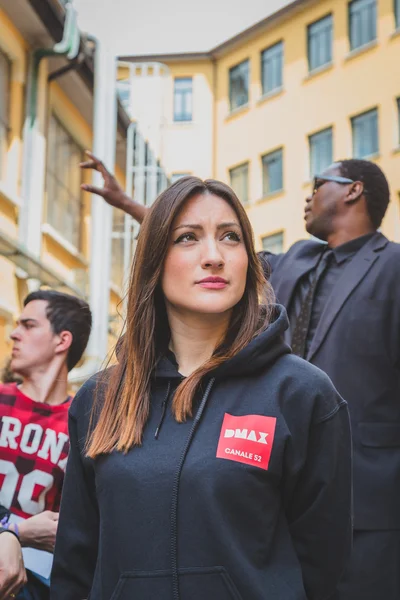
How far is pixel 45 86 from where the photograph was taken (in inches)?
498

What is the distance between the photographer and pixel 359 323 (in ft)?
13.2

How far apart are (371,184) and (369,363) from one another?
1089 mm

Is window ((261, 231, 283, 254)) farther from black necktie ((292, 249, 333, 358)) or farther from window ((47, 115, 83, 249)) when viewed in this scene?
black necktie ((292, 249, 333, 358))

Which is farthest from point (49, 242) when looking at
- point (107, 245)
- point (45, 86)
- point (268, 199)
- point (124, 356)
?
point (268, 199)

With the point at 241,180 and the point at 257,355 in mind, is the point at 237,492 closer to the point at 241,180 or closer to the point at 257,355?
the point at 257,355

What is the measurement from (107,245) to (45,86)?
2232 mm

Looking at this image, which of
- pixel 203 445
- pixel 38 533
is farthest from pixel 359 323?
pixel 203 445

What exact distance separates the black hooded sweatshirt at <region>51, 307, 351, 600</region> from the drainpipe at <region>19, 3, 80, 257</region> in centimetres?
960

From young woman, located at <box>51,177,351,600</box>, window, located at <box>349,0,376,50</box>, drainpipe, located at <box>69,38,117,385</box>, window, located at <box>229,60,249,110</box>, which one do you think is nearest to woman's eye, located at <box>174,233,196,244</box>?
young woman, located at <box>51,177,351,600</box>

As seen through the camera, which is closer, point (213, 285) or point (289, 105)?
point (213, 285)

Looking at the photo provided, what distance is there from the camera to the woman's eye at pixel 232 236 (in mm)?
2650

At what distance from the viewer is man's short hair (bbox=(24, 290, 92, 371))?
176 inches

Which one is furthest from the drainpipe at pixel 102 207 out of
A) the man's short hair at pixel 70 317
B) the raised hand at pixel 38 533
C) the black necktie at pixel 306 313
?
the raised hand at pixel 38 533

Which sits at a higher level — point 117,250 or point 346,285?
point 117,250
